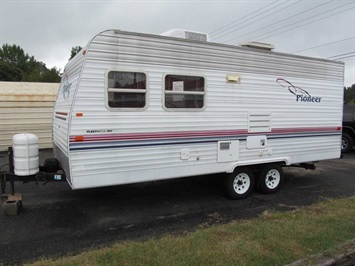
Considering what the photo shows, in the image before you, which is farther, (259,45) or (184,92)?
(259,45)

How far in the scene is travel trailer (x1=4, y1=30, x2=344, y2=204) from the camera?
16.2 ft

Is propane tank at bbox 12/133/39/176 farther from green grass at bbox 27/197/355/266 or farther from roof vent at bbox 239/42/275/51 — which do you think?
roof vent at bbox 239/42/275/51

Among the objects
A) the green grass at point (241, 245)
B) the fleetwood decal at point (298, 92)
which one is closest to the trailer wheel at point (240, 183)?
the green grass at point (241, 245)

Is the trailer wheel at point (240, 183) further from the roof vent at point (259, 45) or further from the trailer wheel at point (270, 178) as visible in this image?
the roof vent at point (259, 45)

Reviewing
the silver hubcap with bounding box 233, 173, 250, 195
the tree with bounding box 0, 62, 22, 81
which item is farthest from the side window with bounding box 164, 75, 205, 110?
the tree with bounding box 0, 62, 22, 81

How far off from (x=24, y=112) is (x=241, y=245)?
1027 centimetres

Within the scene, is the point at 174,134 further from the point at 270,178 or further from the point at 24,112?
the point at 24,112

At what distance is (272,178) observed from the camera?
7.11 m

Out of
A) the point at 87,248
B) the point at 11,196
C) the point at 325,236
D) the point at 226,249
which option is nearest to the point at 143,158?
the point at 87,248

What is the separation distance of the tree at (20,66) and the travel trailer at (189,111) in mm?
56268

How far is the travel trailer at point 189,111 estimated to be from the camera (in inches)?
194

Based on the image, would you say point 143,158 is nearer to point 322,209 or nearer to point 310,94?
point 322,209

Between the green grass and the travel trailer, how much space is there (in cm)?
122

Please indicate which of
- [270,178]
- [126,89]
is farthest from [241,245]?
[270,178]
